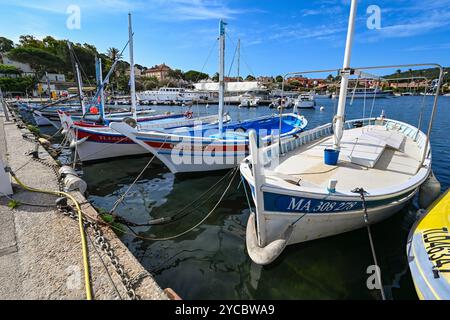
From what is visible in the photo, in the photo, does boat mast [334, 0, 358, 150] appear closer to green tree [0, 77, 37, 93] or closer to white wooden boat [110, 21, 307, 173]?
white wooden boat [110, 21, 307, 173]

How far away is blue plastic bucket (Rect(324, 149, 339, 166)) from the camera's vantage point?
6508 mm

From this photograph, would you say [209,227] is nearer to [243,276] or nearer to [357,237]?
[243,276]

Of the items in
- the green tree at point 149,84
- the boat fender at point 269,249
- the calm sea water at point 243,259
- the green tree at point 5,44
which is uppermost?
the green tree at point 5,44

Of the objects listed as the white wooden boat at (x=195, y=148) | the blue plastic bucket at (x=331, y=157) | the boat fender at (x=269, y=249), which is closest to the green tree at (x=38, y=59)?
the white wooden boat at (x=195, y=148)

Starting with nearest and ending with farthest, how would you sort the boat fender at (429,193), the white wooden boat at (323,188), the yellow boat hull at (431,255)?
1. the yellow boat hull at (431,255)
2. the white wooden boat at (323,188)
3. the boat fender at (429,193)

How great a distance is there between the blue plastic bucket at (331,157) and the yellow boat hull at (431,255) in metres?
2.34

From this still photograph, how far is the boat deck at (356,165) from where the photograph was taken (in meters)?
5.64

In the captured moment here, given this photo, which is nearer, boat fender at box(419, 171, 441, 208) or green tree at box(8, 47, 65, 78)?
boat fender at box(419, 171, 441, 208)

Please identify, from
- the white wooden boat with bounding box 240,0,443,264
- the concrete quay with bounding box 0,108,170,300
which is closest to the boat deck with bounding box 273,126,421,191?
the white wooden boat with bounding box 240,0,443,264

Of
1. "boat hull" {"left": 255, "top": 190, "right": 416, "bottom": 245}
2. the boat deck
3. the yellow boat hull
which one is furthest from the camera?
the boat deck

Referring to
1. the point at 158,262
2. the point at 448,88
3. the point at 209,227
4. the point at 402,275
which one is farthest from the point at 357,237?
the point at 448,88

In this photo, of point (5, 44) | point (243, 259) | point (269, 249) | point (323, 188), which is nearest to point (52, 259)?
point (243, 259)

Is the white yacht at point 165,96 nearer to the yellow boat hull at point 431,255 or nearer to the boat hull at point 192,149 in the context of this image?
the boat hull at point 192,149

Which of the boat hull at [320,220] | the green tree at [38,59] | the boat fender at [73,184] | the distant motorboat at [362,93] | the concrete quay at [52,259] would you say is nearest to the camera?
the concrete quay at [52,259]
